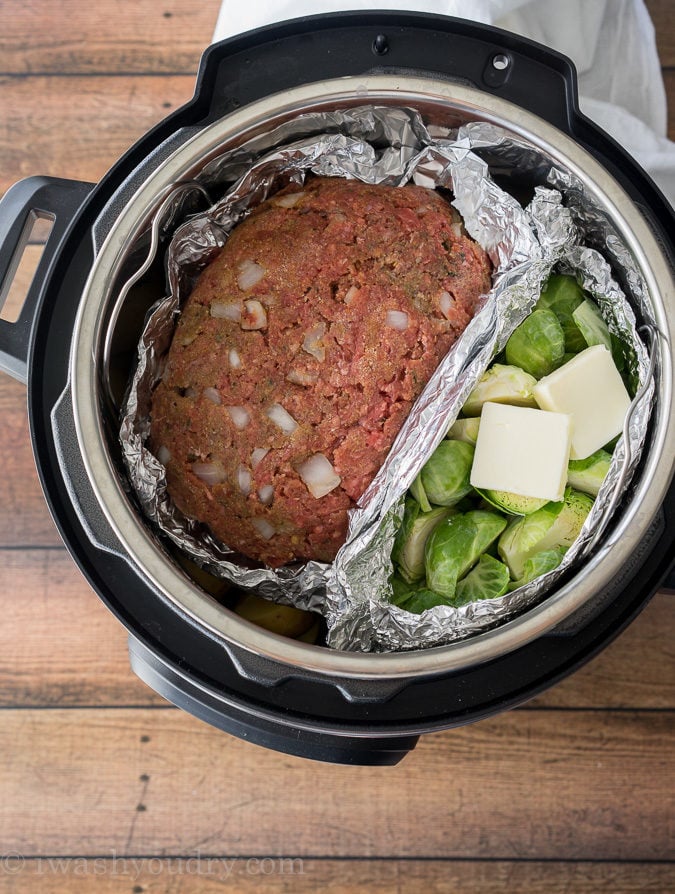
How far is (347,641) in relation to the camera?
38.6 inches

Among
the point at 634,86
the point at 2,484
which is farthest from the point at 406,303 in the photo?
the point at 2,484

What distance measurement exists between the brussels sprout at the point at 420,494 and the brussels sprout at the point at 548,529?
0.12m

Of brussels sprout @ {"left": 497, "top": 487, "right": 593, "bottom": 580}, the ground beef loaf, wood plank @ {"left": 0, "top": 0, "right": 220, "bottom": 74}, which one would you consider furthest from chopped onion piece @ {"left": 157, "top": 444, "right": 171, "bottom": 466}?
wood plank @ {"left": 0, "top": 0, "right": 220, "bottom": 74}

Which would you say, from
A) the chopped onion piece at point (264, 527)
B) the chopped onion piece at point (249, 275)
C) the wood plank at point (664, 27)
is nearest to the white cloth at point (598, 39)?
the wood plank at point (664, 27)

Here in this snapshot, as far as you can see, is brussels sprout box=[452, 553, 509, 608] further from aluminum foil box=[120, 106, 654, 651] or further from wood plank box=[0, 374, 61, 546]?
wood plank box=[0, 374, 61, 546]

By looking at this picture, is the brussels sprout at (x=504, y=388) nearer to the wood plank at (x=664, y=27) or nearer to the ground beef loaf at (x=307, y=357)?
the ground beef loaf at (x=307, y=357)

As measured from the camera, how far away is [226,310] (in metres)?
0.98

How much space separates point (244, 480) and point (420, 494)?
0.75 ft

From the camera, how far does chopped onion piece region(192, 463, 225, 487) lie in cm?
98

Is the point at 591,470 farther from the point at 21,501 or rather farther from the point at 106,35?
the point at 106,35

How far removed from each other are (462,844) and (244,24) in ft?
4.58

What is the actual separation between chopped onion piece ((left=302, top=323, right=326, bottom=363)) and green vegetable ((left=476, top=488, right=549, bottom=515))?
0.27m

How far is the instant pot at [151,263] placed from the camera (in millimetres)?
870

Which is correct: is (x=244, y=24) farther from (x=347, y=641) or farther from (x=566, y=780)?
(x=566, y=780)
